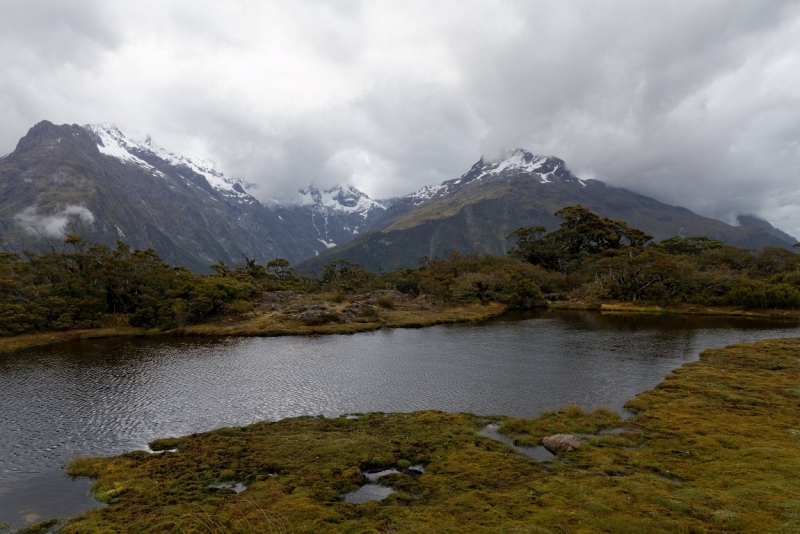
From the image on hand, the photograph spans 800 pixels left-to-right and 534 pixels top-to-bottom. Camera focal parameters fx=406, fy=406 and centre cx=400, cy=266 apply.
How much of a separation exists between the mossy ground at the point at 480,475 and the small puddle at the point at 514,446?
0.68 metres

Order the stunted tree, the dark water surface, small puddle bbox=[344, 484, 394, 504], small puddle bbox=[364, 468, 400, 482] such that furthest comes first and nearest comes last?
the stunted tree, the dark water surface, small puddle bbox=[364, 468, 400, 482], small puddle bbox=[344, 484, 394, 504]

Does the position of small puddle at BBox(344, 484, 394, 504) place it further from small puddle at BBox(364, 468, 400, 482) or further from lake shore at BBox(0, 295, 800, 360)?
lake shore at BBox(0, 295, 800, 360)

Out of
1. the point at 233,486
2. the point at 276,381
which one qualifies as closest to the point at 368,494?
the point at 233,486

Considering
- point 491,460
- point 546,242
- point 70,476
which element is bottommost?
point 70,476

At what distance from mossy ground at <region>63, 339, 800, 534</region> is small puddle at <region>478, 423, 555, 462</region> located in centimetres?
68

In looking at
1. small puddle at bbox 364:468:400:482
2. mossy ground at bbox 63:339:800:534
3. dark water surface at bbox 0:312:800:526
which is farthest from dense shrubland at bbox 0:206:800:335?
small puddle at bbox 364:468:400:482

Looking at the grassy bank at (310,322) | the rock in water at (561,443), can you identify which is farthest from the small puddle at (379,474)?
the grassy bank at (310,322)

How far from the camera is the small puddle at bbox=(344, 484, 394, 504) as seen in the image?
2216 centimetres

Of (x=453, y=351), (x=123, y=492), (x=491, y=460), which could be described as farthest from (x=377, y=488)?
(x=453, y=351)

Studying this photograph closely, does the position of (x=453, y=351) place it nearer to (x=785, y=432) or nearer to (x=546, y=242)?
(x=785, y=432)

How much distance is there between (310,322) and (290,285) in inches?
2022

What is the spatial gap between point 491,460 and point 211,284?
272 ft

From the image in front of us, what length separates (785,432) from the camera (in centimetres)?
2772

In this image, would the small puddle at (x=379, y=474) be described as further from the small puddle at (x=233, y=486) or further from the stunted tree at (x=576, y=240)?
the stunted tree at (x=576, y=240)
